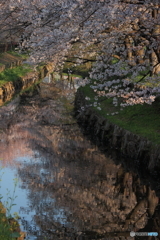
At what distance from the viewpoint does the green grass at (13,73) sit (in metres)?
30.2

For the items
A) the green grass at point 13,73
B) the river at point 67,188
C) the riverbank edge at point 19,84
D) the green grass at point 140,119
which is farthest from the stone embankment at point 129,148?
the green grass at point 13,73

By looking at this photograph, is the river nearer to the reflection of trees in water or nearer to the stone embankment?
the reflection of trees in water

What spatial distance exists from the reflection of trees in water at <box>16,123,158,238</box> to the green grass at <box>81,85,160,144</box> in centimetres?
169

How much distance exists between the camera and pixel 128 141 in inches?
604

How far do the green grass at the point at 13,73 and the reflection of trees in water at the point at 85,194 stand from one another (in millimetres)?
14943

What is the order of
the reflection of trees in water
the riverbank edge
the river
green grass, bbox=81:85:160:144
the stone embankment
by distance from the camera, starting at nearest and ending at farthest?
1. the river
2. the reflection of trees in water
3. the stone embankment
4. green grass, bbox=81:85:160:144
5. the riverbank edge

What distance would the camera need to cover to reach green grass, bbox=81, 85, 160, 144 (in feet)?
49.6

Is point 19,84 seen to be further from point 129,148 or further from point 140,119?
point 129,148

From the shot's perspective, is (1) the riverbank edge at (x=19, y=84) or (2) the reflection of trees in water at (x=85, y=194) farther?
(1) the riverbank edge at (x=19, y=84)

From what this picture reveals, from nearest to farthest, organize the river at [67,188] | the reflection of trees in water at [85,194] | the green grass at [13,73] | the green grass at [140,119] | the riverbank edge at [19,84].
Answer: the river at [67,188], the reflection of trees in water at [85,194], the green grass at [140,119], the riverbank edge at [19,84], the green grass at [13,73]

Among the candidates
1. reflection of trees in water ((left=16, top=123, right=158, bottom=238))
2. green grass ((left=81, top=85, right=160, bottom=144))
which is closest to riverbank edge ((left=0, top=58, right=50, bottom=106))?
green grass ((left=81, top=85, right=160, bottom=144))

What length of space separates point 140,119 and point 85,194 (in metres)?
5.95

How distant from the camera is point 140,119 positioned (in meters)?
17.2

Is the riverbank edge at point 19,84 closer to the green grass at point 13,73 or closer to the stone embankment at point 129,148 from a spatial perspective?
the green grass at point 13,73
